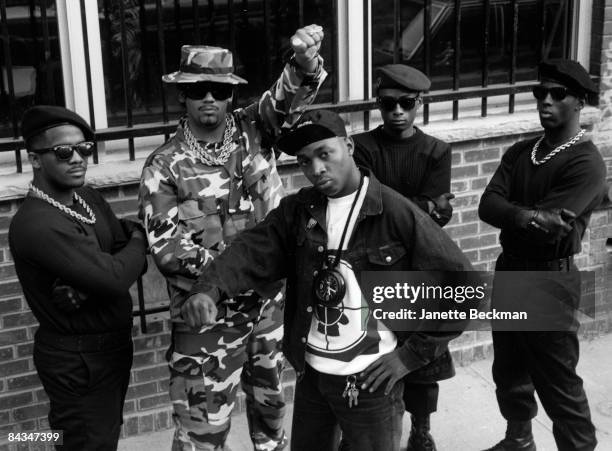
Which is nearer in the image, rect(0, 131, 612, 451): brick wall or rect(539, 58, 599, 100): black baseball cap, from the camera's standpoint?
rect(539, 58, 599, 100): black baseball cap

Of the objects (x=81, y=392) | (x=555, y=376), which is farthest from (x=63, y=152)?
(x=555, y=376)

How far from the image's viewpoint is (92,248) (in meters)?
3.20

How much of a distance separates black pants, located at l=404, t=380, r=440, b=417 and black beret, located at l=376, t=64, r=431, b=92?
4.30ft

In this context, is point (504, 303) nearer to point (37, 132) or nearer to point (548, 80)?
point (548, 80)

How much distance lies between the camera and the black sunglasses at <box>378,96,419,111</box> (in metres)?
3.87

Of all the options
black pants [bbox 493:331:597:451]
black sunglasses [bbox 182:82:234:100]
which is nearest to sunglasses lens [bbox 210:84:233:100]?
black sunglasses [bbox 182:82:234:100]

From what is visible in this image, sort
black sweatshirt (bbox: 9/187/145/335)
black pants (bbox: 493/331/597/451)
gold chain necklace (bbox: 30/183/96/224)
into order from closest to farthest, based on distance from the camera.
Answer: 1. black sweatshirt (bbox: 9/187/145/335)
2. gold chain necklace (bbox: 30/183/96/224)
3. black pants (bbox: 493/331/597/451)

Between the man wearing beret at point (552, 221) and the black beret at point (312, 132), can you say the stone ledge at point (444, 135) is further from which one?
the black beret at point (312, 132)

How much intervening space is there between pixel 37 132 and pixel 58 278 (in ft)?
1.75

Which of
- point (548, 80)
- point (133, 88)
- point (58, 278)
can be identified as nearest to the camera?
point (58, 278)

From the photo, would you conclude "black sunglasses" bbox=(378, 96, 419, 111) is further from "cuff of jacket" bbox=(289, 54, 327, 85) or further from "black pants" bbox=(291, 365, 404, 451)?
"black pants" bbox=(291, 365, 404, 451)

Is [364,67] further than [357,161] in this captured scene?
Yes

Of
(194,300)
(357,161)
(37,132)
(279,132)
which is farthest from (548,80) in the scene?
(37,132)

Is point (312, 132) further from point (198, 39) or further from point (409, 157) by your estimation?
point (198, 39)
